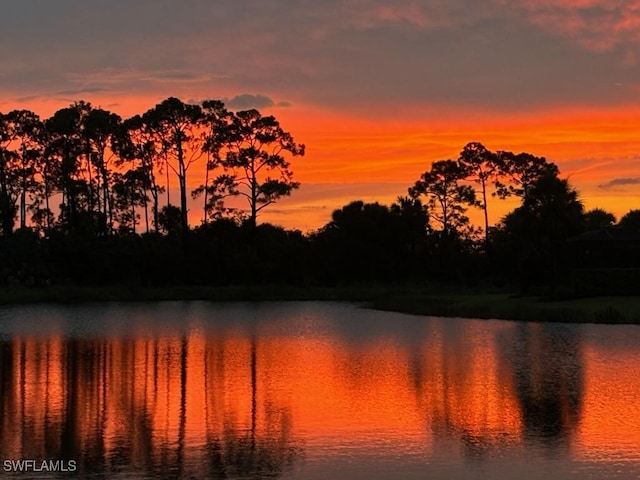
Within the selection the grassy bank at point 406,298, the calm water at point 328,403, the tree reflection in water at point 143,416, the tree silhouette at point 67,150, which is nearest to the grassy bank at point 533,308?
the grassy bank at point 406,298

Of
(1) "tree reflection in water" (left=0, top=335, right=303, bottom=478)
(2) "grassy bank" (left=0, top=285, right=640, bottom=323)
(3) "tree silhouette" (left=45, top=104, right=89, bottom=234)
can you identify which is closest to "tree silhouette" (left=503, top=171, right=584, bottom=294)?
(2) "grassy bank" (left=0, top=285, right=640, bottom=323)

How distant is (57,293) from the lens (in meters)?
88.6

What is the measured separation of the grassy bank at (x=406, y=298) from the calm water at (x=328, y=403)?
6.28 m

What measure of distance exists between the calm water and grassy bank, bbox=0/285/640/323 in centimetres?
628

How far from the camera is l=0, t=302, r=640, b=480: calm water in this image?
19.5m

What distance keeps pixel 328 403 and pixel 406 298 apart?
49358 millimetres

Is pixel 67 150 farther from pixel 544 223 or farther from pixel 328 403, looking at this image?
pixel 328 403

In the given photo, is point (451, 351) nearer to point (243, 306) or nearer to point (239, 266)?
point (243, 306)

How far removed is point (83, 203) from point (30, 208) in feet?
20.2

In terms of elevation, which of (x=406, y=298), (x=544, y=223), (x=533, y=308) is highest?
(x=544, y=223)

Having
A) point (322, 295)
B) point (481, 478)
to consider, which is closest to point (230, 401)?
point (481, 478)

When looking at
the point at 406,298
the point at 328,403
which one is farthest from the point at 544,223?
the point at 328,403

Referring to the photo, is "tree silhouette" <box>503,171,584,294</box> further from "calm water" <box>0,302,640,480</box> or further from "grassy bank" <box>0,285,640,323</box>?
"calm water" <box>0,302,640,480</box>

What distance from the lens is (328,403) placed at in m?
26.8
